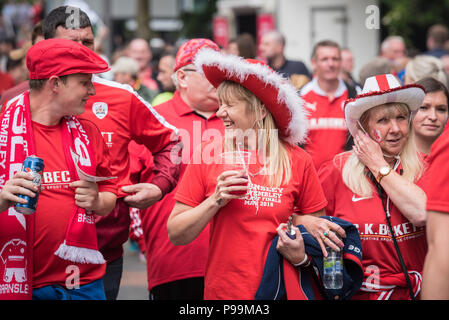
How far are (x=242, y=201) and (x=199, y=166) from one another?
0.97 feet

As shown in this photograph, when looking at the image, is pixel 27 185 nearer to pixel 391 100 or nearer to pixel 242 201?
pixel 242 201

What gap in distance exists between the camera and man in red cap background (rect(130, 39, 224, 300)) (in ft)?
15.7

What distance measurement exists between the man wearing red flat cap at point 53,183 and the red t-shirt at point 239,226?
556mm

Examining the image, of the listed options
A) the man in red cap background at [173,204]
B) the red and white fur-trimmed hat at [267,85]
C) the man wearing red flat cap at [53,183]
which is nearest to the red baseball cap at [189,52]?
the man in red cap background at [173,204]

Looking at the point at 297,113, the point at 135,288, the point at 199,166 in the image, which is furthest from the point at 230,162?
the point at 135,288

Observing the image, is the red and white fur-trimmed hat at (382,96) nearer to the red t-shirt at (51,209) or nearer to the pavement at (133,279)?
the red t-shirt at (51,209)

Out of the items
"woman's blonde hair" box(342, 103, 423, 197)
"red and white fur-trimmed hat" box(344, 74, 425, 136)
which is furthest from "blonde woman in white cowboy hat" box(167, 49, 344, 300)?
"red and white fur-trimmed hat" box(344, 74, 425, 136)

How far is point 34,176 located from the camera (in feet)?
10.3

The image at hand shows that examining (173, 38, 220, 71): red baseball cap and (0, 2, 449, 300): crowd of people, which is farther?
(173, 38, 220, 71): red baseball cap

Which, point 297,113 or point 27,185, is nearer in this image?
point 27,185

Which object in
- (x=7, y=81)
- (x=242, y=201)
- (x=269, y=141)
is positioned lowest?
(x=242, y=201)

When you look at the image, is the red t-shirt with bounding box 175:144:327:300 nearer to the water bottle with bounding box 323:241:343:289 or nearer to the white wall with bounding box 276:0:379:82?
the water bottle with bounding box 323:241:343:289

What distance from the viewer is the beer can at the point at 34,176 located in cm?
313

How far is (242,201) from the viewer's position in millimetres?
3428
